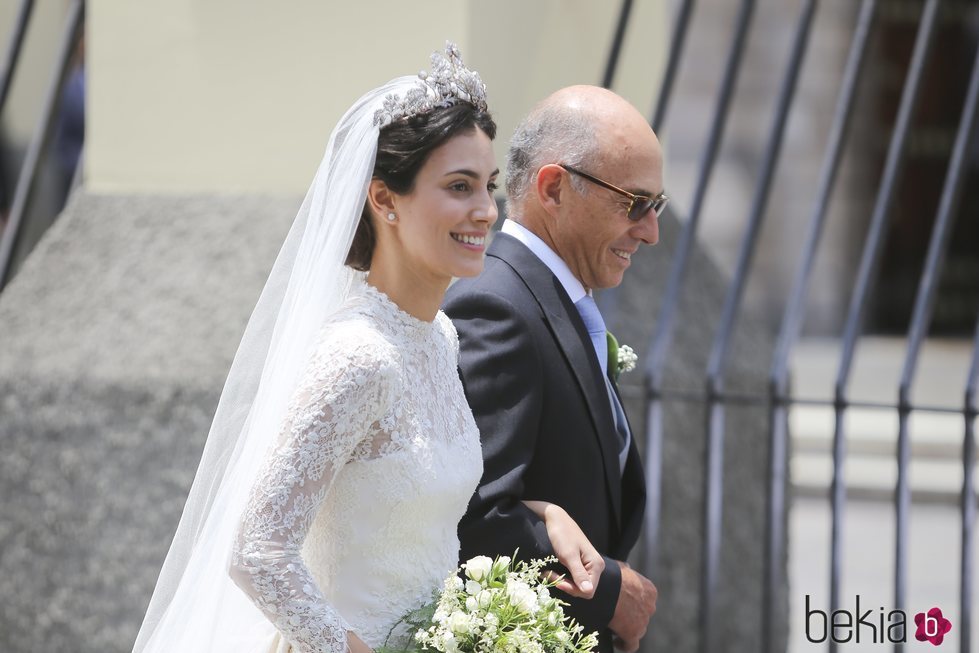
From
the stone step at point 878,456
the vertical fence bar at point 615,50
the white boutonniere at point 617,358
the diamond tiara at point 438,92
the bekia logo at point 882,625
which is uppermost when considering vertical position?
the stone step at point 878,456

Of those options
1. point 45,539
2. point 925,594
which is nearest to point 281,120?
point 45,539

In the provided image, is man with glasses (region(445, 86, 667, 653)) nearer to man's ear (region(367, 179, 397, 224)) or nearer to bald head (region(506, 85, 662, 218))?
bald head (region(506, 85, 662, 218))

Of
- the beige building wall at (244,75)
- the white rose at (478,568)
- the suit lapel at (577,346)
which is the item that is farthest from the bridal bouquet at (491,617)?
the beige building wall at (244,75)

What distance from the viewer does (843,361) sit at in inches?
177

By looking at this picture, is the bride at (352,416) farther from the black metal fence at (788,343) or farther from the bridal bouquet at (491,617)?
the black metal fence at (788,343)

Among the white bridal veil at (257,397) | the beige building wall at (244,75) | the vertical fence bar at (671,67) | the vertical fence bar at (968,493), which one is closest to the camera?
the white bridal veil at (257,397)

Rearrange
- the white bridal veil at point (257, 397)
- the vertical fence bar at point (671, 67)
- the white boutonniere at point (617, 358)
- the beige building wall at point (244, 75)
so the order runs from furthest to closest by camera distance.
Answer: the vertical fence bar at point (671, 67) < the beige building wall at point (244, 75) < the white boutonniere at point (617, 358) < the white bridal veil at point (257, 397)

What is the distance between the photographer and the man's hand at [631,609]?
2770 millimetres

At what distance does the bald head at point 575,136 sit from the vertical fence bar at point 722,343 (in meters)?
1.62

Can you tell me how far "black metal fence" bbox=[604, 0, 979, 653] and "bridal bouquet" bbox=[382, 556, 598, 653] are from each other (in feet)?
6.90

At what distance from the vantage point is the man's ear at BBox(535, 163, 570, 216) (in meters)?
2.96

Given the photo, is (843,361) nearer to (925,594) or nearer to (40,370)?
(40,370)

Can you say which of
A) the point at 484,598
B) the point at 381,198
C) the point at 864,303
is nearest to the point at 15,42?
the point at 381,198

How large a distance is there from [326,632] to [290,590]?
0.27 ft
